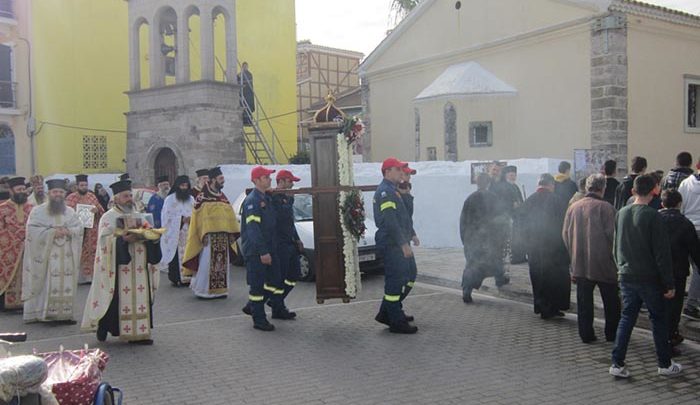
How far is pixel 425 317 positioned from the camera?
27.9 ft

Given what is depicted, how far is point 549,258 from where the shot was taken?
26.6 feet

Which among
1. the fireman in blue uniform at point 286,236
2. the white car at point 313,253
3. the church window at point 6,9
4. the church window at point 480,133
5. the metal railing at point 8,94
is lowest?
the white car at point 313,253

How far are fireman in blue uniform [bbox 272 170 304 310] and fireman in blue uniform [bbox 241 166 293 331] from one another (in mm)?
193

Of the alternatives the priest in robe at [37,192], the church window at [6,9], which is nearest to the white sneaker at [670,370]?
the priest in robe at [37,192]

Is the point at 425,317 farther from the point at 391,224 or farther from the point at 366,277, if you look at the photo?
the point at 366,277

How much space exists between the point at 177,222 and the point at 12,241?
285 centimetres

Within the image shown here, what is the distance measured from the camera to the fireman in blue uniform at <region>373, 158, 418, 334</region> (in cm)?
Result: 753

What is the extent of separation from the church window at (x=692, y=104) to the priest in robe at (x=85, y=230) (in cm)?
1425

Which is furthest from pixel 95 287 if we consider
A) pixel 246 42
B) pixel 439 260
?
pixel 246 42

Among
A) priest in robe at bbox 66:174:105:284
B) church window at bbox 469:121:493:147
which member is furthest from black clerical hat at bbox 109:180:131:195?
church window at bbox 469:121:493:147

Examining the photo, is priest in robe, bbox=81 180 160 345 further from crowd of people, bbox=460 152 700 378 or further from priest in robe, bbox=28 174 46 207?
crowd of people, bbox=460 152 700 378

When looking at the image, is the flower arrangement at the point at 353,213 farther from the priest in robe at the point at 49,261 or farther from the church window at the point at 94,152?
the church window at the point at 94,152

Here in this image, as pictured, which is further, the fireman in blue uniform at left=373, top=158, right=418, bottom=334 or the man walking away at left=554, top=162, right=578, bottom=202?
the man walking away at left=554, top=162, right=578, bottom=202

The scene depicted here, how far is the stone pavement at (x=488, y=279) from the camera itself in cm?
775
